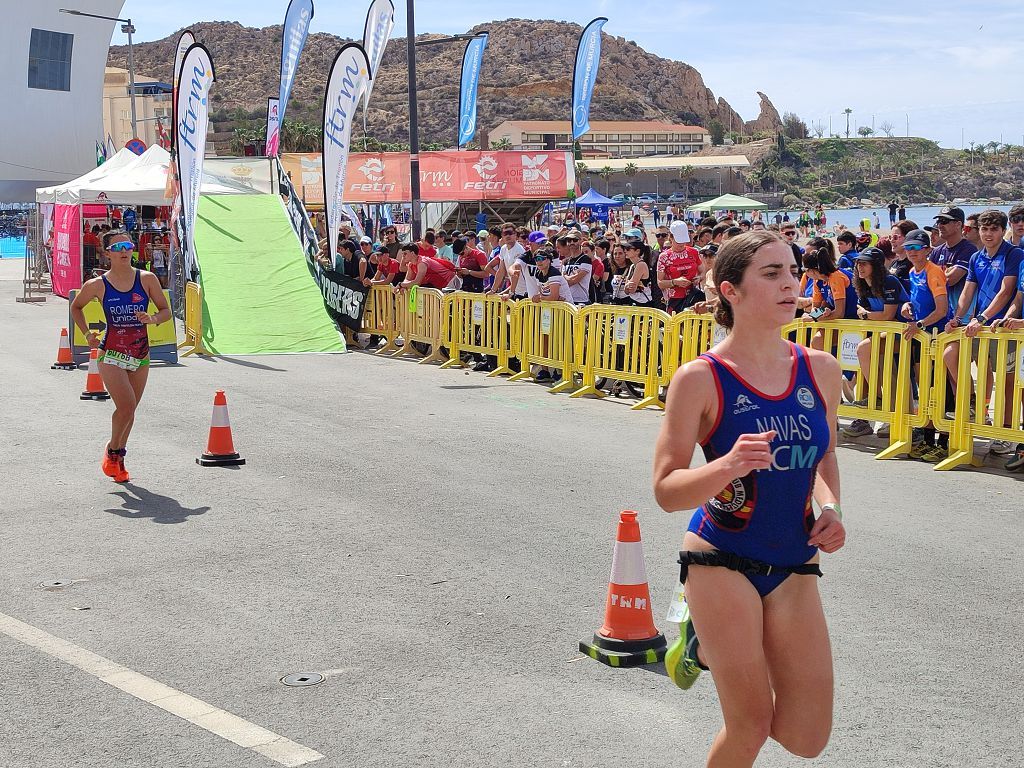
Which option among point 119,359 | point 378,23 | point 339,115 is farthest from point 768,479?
point 378,23

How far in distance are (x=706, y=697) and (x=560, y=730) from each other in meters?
0.73

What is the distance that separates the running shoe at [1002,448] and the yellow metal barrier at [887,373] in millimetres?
633

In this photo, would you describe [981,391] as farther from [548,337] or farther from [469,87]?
[469,87]

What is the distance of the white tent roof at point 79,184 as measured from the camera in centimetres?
2712

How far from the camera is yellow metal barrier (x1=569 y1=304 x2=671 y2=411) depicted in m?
13.1

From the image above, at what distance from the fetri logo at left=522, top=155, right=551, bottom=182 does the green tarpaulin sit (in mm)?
11247

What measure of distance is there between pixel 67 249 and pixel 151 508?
71.6ft

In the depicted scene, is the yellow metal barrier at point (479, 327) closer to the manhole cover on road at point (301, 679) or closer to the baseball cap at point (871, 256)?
the baseball cap at point (871, 256)

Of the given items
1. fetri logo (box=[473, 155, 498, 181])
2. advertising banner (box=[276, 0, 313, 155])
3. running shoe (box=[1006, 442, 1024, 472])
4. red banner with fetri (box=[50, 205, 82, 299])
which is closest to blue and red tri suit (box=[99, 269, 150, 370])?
running shoe (box=[1006, 442, 1024, 472])

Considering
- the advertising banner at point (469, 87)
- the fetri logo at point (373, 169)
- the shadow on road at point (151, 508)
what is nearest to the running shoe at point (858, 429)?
the shadow on road at point (151, 508)

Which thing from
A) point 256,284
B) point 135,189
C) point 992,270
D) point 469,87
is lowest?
point 256,284

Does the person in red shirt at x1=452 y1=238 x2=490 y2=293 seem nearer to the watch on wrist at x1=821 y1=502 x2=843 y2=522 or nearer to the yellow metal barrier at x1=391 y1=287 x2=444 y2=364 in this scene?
the yellow metal barrier at x1=391 y1=287 x2=444 y2=364

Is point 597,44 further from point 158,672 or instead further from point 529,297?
point 158,672

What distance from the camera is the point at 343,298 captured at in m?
19.6
